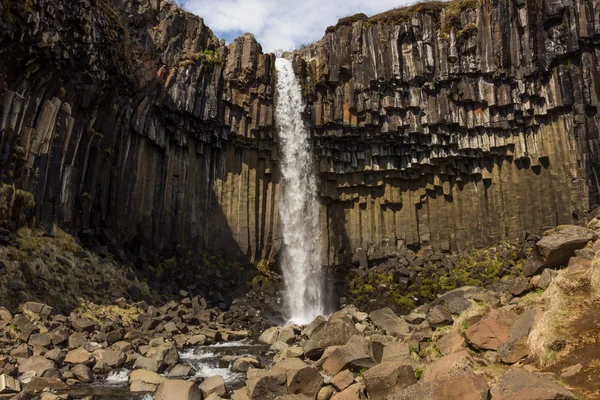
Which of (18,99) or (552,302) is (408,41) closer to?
(18,99)

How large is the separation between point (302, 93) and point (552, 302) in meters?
25.6

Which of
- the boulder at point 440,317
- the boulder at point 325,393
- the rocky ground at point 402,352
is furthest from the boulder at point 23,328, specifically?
the boulder at point 440,317

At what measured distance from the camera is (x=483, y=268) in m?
27.7

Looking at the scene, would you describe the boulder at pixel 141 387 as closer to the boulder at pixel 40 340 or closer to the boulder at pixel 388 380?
the boulder at pixel 40 340

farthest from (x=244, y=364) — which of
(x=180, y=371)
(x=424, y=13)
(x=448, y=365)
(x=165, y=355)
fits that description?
(x=424, y=13)

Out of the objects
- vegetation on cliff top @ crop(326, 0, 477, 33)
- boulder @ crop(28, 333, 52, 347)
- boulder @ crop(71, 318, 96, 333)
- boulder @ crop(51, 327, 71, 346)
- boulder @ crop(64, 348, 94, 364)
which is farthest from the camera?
vegetation on cliff top @ crop(326, 0, 477, 33)

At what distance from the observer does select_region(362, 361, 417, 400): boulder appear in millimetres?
7648

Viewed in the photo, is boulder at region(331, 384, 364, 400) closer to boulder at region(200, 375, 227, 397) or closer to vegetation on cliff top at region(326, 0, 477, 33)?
boulder at region(200, 375, 227, 397)

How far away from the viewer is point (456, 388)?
20.8 feet

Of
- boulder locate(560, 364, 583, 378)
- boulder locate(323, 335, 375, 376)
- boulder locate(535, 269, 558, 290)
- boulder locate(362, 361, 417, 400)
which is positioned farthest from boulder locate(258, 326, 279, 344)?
boulder locate(560, 364, 583, 378)

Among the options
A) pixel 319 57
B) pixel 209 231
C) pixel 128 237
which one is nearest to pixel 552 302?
pixel 128 237

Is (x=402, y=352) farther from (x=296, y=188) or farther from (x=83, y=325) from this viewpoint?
(x=296, y=188)

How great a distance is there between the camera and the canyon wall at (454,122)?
2597 cm

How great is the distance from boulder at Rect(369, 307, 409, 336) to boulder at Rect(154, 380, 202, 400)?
6685 mm
